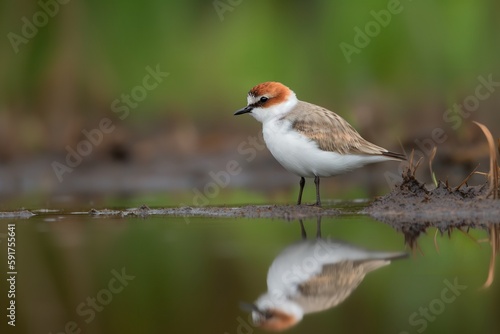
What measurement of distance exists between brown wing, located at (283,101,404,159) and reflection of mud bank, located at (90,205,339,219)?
0.63m

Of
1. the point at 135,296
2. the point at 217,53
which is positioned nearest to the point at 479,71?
the point at 217,53

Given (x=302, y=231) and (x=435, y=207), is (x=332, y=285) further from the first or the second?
(x=435, y=207)

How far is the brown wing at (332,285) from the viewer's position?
534 cm

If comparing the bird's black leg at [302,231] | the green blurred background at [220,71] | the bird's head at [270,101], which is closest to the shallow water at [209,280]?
the bird's black leg at [302,231]

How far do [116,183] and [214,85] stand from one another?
2.02m

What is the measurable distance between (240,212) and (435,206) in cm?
188

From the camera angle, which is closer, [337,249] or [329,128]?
[337,249]

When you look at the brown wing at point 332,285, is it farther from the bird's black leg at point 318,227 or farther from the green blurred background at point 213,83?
the green blurred background at point 213,83

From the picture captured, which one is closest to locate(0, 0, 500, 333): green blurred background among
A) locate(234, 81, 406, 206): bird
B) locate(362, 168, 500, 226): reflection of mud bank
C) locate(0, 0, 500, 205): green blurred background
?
locate(0, 0, 500, 205): green blurred background

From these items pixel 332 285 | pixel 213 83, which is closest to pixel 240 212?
pixel 332 285

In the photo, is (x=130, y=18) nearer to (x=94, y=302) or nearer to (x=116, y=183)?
(x=116, y=183)

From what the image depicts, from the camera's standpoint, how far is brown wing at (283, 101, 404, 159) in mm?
9102

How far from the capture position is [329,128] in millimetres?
9258

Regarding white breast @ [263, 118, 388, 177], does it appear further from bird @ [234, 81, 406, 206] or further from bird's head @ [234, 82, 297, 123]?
bird's head @ [234, 82, 297, 123]
